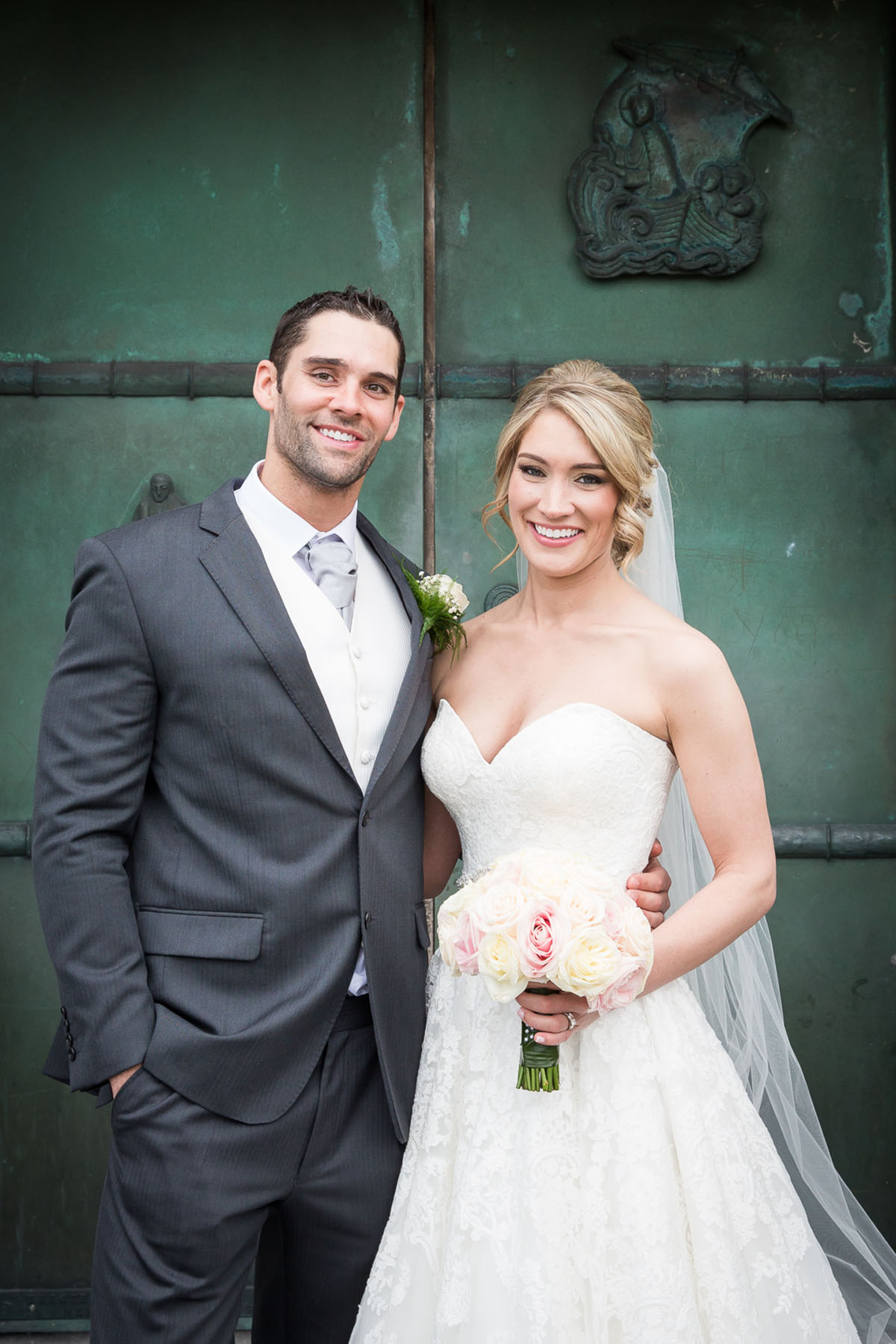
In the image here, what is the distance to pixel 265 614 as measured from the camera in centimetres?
207

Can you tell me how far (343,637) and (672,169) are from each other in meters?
1.81

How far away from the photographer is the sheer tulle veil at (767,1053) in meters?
2.45

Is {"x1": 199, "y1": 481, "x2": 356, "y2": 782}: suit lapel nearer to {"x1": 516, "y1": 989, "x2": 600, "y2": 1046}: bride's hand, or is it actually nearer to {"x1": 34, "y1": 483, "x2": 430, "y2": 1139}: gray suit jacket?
{"x1": 34, "y1": 483, "x2": 430, "y2": 1139}: gray suit jacket

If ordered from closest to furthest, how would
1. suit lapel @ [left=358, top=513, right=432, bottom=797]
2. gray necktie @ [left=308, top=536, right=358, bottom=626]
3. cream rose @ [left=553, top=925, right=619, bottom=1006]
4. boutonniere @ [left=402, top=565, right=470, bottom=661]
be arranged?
1. cream rose @ [left=553, top=925, right=619, bottom=1006]
2. suit lapel @ [left=358, top=513, right=432, bottom=797]
3. gray necktie @ [left=308, top=536, right=358, bottom=626]
4. boutonniere @ [left=402, top=565, right=470, bottom=661]

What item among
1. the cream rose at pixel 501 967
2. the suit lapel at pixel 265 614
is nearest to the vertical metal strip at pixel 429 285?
the suit lapel at pixel 265 614

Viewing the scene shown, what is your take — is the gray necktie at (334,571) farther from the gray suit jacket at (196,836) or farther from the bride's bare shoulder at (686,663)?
the bride's bare shoulder at (686,663)

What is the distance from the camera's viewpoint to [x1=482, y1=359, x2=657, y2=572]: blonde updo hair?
227 cm

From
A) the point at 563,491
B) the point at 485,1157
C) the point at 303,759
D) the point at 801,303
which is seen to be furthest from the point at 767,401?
the point at 485,1157

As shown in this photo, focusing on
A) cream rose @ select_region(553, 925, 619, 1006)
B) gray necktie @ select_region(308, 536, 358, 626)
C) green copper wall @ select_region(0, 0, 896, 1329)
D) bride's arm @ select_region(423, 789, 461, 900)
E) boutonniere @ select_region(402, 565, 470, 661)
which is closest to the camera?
cream rose @ select_region(553, 925, 619, 1006)

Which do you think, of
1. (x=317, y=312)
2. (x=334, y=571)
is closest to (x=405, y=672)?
(x=334, y=571)

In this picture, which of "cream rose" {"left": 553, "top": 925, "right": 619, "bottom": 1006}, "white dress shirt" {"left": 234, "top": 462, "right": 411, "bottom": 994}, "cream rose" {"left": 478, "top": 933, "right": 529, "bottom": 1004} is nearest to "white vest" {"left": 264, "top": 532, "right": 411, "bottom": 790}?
"white dress shirt" {"left": 234, "top": 462, "right": 411, "bottom": 994}

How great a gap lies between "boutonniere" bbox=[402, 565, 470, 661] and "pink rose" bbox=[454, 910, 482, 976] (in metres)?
0.60

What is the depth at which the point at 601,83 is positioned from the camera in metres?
3.23

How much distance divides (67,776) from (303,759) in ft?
1.29
